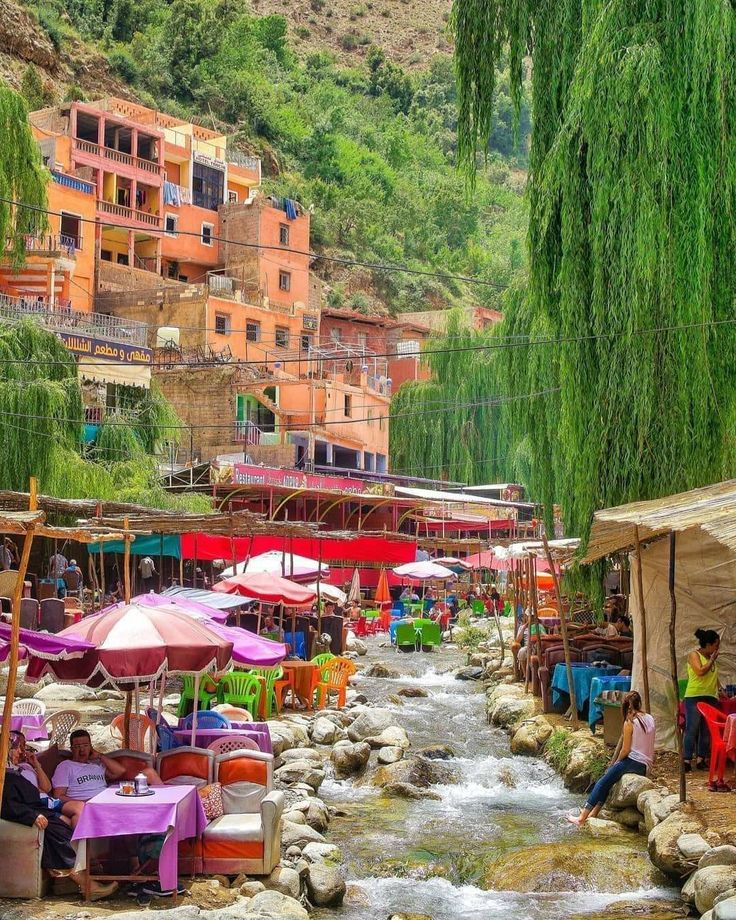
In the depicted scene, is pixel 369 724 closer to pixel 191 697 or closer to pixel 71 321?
pixel 191 697

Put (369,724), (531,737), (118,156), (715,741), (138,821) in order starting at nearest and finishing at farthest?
(138,821) < (715,741) < (531,737) < (369,724) < (118,156)

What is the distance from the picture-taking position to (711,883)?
8.32 m

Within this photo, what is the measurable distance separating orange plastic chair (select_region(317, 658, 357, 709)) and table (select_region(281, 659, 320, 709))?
35cm

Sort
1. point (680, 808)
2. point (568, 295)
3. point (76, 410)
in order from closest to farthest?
point (680, 808) → point (568, 295) → point (76, 410)

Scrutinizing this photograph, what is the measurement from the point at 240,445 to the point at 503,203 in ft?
274

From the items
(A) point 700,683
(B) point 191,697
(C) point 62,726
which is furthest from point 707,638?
(B) point 191,697

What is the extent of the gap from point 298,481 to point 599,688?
79.6 feet

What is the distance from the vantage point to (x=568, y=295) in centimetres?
1324

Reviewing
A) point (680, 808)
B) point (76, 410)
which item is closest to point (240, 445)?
point (76, 410)

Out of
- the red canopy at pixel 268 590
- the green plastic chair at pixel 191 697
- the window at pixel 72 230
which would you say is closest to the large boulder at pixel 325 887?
the green plastic chair at pixel 191 697

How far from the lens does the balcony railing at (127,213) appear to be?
5096 centimetres

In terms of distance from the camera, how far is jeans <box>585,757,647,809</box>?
11.4 meters

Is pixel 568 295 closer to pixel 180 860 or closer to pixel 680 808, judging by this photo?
pixel 680 808

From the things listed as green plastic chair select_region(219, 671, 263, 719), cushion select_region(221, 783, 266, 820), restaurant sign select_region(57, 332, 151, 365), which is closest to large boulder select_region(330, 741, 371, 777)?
A: green plastic chair select_region(219, 671, 263, 719)
